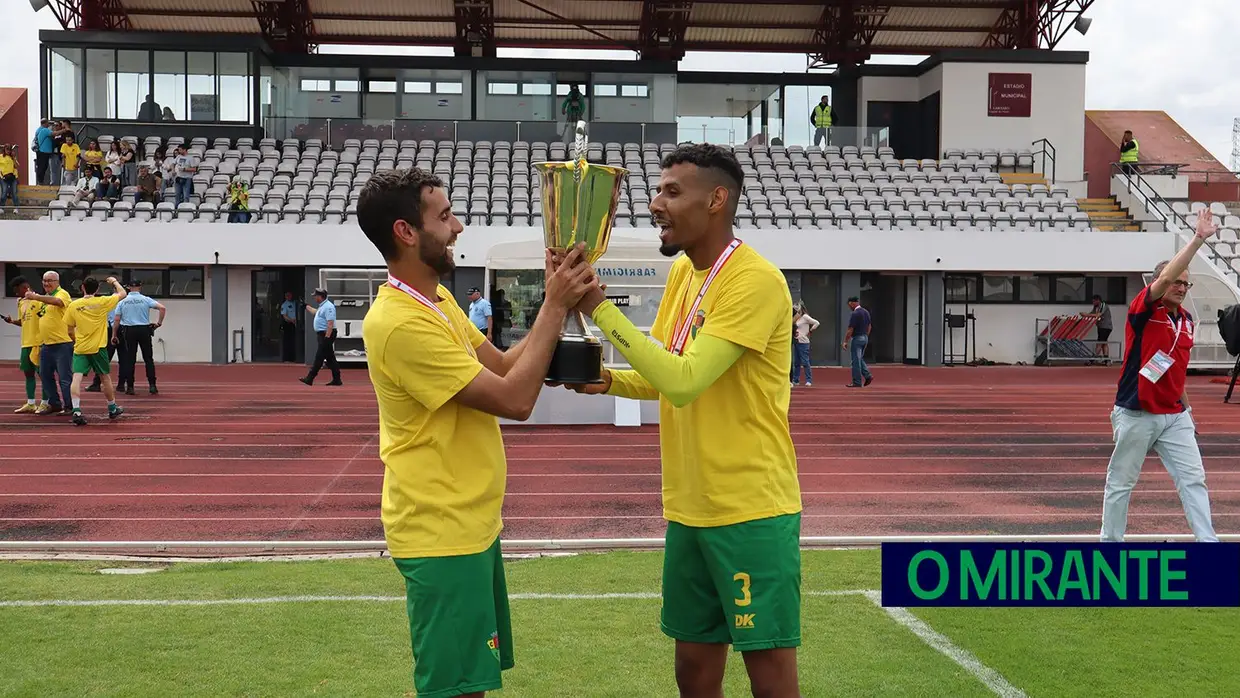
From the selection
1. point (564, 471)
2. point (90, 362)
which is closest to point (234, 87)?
point (90, 362)

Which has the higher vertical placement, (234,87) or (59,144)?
(234,87)

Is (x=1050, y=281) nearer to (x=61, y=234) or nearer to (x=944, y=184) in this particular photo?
(x=944, y=184)

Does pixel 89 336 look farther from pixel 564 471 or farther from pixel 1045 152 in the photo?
pixel 1045 152

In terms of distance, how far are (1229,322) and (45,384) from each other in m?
17.9

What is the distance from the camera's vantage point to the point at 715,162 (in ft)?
10.2

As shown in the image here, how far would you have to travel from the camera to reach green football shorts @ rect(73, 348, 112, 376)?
47.0 feet

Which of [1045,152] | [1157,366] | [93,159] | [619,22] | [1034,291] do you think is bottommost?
[1157,366]

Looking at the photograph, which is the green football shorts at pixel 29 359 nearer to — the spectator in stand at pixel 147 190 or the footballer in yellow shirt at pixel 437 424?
the spectator in stand at pixel 147 190

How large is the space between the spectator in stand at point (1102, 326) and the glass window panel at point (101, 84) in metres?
26.1

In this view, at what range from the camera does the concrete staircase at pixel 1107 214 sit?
1101 inches

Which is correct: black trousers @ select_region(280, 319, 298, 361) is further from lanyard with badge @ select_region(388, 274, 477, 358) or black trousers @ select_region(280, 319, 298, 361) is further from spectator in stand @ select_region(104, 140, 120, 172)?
lanyard with badge @ select_region(388, 274, 477, 358)

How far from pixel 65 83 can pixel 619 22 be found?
15672 mm

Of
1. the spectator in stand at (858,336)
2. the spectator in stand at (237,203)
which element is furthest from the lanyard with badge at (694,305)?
the spectator in stand at (237,203)

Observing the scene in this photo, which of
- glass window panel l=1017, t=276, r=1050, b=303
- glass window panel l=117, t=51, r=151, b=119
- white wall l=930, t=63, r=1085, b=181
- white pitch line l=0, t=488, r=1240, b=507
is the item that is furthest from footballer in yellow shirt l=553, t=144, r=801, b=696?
white wall l=930, t=63, r=1085, b=181
